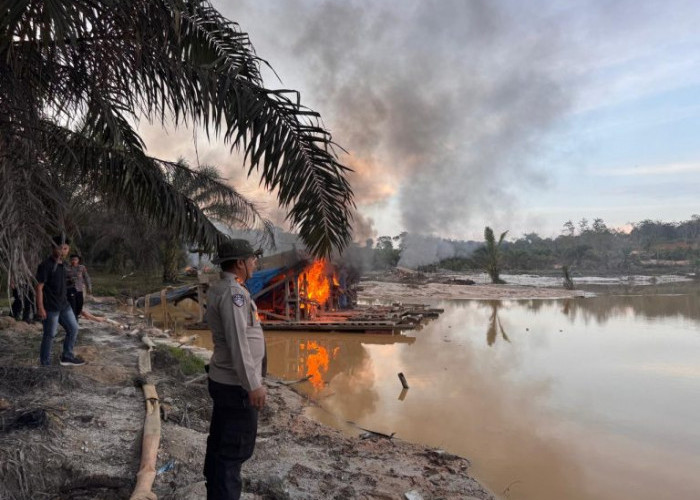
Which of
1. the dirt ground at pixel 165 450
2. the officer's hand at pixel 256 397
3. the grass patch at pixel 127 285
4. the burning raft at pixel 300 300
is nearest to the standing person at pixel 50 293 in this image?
the dirt ground at pixel 165 450

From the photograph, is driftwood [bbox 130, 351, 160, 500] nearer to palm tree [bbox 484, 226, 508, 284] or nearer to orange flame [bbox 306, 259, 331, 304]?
orange flame [bbox 306, 259, 331, 304]

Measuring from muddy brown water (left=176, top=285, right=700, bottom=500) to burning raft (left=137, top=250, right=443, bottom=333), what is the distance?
0.51 metres

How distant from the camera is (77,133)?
502 centimetres

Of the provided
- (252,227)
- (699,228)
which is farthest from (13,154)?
(699,228)

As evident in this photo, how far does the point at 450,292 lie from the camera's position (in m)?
33.4

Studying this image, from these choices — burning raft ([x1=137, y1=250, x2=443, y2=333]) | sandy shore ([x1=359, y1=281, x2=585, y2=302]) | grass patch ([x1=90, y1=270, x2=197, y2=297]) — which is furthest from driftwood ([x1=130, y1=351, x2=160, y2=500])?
sandy shore ([x1=359, y1=281, x2=585, y2=302])

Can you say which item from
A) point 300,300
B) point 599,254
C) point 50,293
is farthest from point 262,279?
point 599,254

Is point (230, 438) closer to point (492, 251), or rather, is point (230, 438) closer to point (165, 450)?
point (165, 450)

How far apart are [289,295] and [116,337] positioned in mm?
7448

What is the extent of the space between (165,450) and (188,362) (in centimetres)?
436

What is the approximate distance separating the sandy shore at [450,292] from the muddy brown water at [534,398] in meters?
13.1

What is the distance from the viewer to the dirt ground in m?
3.45

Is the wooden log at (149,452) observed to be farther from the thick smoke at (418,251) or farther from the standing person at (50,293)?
the thick smoke at (418,251)

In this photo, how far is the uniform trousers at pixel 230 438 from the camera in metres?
2.89
